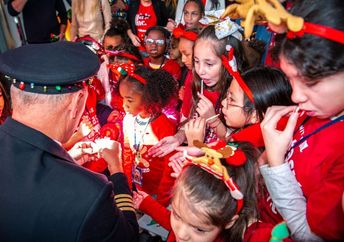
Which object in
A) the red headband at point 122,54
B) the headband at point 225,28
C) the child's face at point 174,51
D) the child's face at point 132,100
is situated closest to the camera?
the headband at point 225,28

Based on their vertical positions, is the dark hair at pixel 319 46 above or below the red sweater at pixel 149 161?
above

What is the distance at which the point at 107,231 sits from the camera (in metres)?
1.17

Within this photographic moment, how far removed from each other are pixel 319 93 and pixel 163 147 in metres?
1.36

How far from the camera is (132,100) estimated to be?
2.41m

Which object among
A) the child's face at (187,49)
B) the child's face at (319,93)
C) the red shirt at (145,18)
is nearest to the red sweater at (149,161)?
the child's face at (187,49)

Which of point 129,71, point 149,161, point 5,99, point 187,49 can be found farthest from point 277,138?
point 5,99

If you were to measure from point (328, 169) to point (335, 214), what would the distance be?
0.17m

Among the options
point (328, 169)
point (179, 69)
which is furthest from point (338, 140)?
point (179, 69)

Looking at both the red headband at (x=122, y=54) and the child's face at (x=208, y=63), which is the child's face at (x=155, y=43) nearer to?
the red headband at (x=122, y=54)

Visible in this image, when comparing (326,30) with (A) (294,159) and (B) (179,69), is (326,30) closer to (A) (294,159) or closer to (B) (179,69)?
(A) (294,159)

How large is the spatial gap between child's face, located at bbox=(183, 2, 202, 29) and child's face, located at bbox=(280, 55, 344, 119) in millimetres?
2714

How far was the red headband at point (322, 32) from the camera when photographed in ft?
3.05

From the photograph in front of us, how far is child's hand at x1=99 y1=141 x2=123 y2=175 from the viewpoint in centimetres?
166

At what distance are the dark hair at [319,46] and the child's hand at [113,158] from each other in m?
1.03
